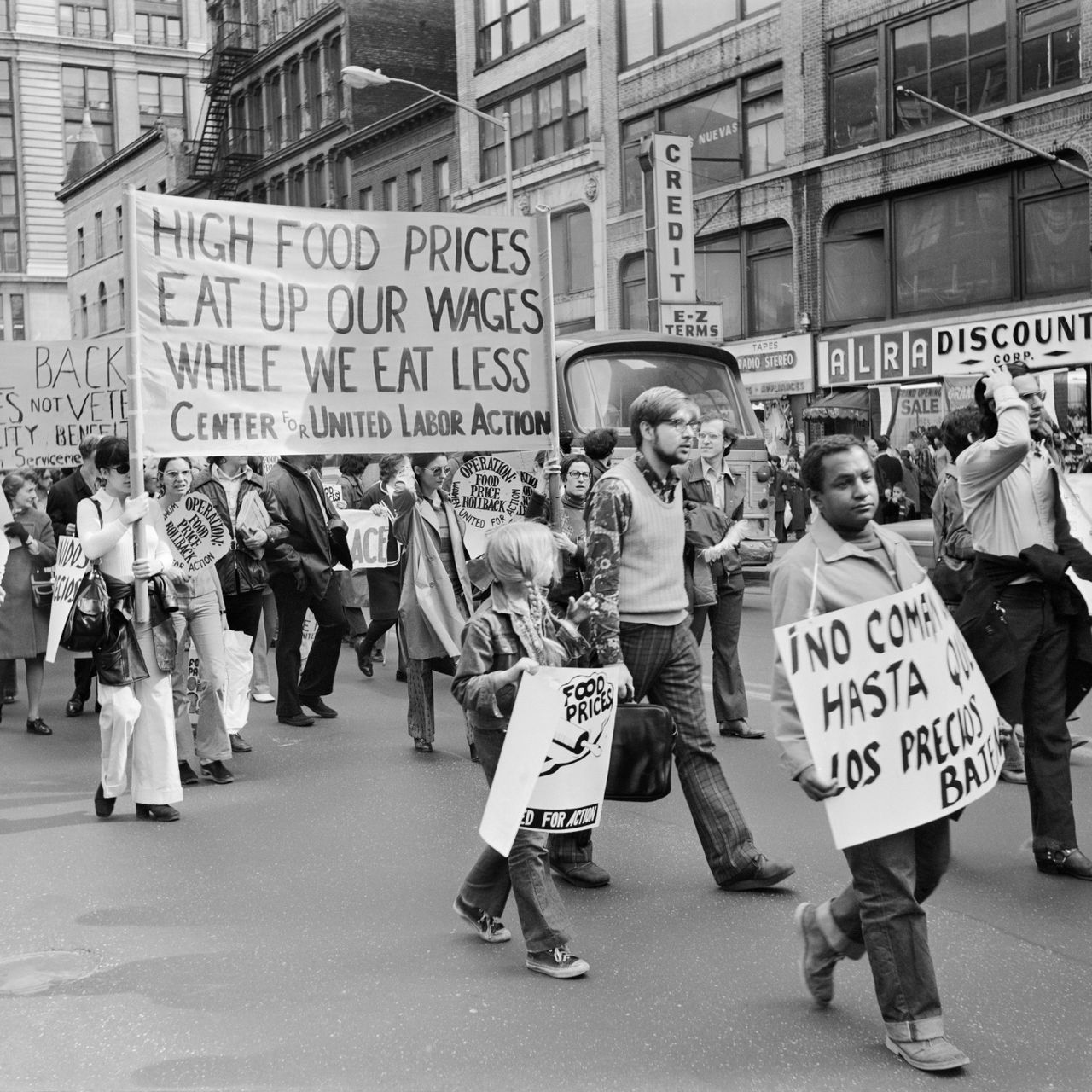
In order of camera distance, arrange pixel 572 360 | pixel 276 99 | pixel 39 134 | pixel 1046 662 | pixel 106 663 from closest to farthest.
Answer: pixel 1046 662 < pixel 106 663 < pixel 572 360 < pixel 276 99 < pixel 39 134

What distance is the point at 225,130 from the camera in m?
56.3

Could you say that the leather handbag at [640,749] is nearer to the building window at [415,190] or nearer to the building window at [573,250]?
the building window at [573,250]

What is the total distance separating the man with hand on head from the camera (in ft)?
12.9

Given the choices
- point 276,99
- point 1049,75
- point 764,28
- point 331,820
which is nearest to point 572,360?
point 331,820

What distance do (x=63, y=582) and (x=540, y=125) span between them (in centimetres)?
3125

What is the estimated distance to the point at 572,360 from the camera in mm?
15133

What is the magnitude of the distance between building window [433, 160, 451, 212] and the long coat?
32.1 m

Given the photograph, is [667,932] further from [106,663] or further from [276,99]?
[276,99]

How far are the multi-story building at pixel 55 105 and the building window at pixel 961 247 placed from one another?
6263 centimetres

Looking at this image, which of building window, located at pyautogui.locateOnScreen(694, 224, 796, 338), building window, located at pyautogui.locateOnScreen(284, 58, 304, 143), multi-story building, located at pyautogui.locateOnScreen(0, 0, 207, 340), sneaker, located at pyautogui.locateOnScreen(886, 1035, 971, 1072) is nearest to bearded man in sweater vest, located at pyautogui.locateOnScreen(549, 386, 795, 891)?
sneaker, located at pyautogui.locateOnScreen(886, 1035, 971, 1072)

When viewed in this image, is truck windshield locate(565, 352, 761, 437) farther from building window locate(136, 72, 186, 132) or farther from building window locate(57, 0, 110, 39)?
building window locate(57, 0, 110, 39)

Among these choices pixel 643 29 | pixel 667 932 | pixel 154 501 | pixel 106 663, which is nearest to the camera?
pixel 667 932

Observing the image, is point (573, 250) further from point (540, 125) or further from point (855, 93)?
point (855, 93)

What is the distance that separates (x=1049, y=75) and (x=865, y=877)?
24.3 meters
